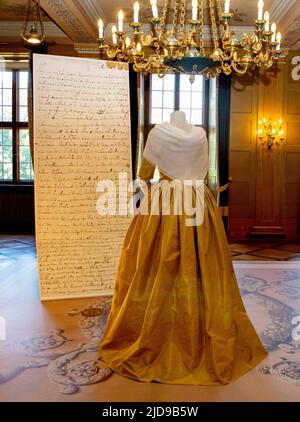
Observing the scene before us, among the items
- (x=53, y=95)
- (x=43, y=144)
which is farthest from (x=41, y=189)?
(x=53, y=95)

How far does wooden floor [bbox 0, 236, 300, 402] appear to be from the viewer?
2506 millimetres

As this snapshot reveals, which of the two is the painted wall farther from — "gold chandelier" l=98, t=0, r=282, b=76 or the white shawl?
the white shawl

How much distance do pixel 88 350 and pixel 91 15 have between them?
5403 millimetres

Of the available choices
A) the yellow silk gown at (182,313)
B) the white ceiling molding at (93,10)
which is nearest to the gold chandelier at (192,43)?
the yellow silk gown at (182,313)

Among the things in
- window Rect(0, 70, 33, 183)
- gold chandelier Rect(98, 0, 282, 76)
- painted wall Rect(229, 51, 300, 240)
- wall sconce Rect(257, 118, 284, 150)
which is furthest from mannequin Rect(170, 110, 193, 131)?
window Rect(0, 70, 33, 183)

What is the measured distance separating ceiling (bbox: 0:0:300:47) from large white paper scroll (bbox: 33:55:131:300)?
2.37 m

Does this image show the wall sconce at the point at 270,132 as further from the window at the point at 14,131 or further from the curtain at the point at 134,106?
the window at the point at 14,131

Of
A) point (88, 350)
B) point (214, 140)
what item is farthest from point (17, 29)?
point (88, 350)

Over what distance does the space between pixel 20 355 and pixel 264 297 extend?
2.48 metres

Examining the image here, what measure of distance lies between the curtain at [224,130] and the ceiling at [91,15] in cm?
99

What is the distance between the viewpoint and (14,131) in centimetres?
925

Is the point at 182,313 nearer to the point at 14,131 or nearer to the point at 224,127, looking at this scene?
the point at 224,127

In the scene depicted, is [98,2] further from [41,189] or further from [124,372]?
[124,372]
